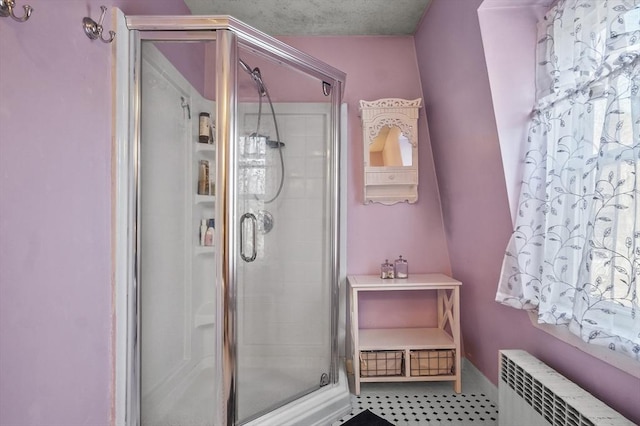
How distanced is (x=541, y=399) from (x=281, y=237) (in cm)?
136

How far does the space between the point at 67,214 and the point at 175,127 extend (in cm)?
59

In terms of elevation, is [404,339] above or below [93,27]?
below

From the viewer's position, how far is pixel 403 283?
1.86 m

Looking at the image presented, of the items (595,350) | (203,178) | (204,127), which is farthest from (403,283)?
(204,127)

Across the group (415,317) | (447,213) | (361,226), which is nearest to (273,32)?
(361,226)

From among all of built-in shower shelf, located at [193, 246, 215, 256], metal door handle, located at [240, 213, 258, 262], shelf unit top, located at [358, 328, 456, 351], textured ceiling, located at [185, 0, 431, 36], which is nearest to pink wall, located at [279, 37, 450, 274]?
textured ceiling, located at [185, 0, 431, 36]

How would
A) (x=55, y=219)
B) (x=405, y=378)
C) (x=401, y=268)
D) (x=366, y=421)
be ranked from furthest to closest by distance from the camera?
(x=401, y=268), (x=405, y=378), (x=366, y=421), (x=55, y=219)

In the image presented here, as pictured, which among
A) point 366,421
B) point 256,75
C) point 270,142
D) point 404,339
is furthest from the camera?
point 404,339

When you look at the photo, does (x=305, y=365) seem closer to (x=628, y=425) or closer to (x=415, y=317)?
(x=415, y=317)

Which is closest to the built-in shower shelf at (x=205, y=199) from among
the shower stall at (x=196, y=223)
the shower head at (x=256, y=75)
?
the shower stall at (x=196, y=223)

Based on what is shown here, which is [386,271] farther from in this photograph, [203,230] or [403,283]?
[203,230]

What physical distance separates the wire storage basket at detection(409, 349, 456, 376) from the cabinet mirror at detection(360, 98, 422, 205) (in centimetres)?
109

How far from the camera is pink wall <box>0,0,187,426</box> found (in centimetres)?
79

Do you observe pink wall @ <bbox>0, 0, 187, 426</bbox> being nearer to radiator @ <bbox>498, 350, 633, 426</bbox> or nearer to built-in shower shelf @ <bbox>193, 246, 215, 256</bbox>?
built-in shower shelf @ <bbox>193, 246, 215, 256</bbox>
